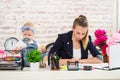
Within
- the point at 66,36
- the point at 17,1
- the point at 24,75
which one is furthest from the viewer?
the point at 17,1

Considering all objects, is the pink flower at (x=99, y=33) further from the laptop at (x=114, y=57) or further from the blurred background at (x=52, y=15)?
the blurred background at (x=52, y=15)

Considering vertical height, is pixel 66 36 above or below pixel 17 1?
below

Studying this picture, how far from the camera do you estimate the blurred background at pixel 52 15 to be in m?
3.89

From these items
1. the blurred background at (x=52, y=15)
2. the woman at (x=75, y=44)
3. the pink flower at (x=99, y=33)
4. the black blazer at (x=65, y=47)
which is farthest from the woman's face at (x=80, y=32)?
the blurred background at (x=52, y=15)

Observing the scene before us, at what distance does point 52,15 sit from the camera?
3.96 meters

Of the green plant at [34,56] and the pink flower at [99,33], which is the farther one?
the pink flower at [99,33]

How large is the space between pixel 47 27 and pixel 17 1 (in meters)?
0.67

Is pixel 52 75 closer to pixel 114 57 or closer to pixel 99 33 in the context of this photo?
pixel 114 57

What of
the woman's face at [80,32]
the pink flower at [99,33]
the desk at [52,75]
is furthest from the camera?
the woman's face at [80,32]

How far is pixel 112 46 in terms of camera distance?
1.65 meters

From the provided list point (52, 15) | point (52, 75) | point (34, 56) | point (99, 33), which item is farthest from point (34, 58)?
point (52, 15)

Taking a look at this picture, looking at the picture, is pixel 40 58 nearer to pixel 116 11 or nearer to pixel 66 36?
pixel 66 36

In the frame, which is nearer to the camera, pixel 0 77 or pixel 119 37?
pixel 0 77

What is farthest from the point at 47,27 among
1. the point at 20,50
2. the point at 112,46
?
the point at 112,46
